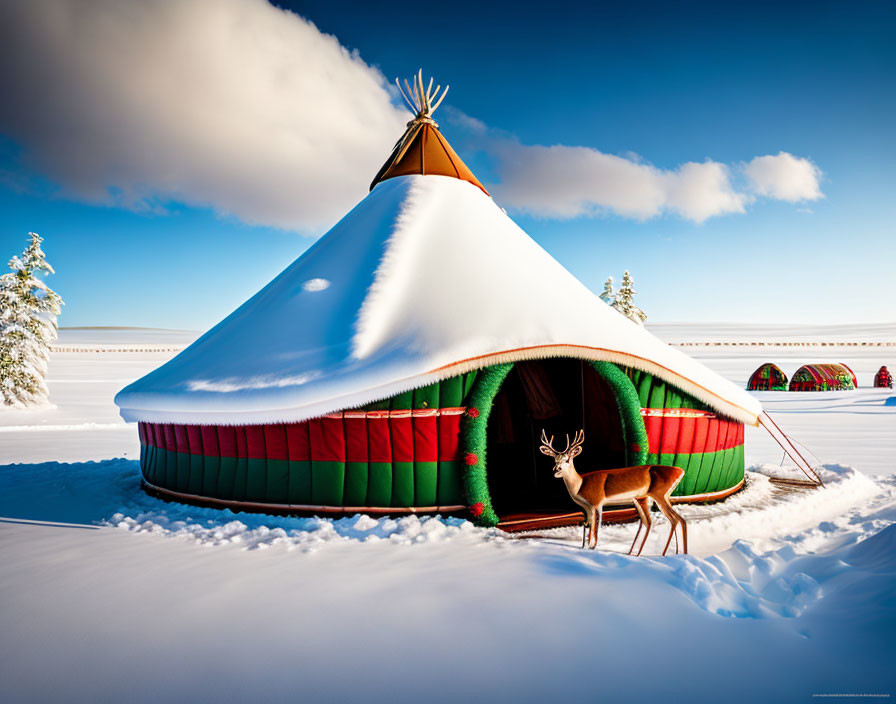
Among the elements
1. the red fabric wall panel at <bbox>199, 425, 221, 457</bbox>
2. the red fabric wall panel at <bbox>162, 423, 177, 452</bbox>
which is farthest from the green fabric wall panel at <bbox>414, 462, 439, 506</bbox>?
the red fabric wall panel at <bbox>162, 423, 177, 452</bbox>

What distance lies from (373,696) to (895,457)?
30.7ft

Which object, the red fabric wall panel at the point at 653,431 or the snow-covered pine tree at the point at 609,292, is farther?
the snow-covered pine tree at the point at 609,292

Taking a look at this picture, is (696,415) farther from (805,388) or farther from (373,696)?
(805,388)

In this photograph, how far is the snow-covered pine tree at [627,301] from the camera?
78.1 ft

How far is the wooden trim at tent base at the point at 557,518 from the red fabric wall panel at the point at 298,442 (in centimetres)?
182

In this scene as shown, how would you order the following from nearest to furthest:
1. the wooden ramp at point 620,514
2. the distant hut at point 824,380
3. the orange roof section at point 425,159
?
the wooden ramp at point 620,514 < the orange roof section at point 425,159 < the distant hut at point 824,380

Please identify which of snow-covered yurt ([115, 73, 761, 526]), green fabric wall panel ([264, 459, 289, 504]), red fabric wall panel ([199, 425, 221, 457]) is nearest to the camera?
snow-covered yurt ([115, 73, 761, 526])

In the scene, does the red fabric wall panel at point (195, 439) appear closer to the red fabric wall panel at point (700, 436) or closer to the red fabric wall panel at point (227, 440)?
the red fabric wall panel at point (227, 440)

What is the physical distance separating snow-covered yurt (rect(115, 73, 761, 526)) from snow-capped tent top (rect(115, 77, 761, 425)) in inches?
0.7

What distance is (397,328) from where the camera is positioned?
4.45 m

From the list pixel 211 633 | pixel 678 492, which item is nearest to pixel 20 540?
pixel 211 633

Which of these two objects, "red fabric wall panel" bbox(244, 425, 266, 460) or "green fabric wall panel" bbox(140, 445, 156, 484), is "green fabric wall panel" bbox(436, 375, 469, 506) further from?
"green fabric wall panel" bbox(140, 445, 156, 484)

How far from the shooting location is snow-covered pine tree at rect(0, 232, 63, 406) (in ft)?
52.2

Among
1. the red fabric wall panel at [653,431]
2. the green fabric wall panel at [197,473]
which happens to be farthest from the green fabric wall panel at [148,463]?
the red fabric wall panel at [653,431]
